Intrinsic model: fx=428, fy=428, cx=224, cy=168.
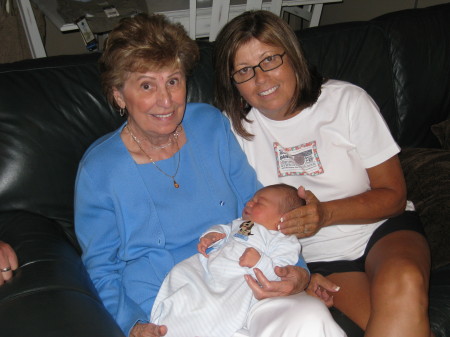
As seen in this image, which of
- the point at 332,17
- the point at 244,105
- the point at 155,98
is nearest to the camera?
the point at 155,98

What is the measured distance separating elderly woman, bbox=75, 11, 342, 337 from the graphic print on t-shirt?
13 cm

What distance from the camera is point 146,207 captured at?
59.1 inches

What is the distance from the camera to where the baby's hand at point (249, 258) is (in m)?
1.32

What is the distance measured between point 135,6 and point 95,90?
5.17 ft

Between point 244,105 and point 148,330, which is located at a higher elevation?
point 244,105

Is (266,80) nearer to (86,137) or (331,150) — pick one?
(331,150)

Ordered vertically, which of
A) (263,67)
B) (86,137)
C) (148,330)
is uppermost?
(263,67)

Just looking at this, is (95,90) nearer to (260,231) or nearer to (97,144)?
(97,144)

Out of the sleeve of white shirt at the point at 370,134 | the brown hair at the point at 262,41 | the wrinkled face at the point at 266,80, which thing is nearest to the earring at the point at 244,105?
the brown hair at the point at 262,41

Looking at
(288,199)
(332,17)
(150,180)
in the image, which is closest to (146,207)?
(150,180)

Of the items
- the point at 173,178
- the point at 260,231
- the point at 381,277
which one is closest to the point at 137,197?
the point at 173,178

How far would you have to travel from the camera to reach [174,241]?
61.6 inches

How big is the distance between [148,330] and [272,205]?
1.87ft

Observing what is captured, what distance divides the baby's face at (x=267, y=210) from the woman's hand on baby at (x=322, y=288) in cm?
27
